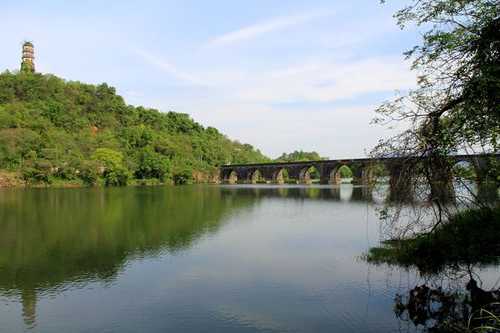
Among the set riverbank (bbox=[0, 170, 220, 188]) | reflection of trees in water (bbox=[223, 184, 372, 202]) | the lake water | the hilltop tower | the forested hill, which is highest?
the hilltop tower

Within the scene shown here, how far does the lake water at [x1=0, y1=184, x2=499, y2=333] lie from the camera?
36.6ft

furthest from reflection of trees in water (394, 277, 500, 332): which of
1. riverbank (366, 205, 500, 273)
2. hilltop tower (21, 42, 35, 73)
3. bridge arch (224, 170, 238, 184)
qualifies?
hilltop tower (21, 42, 35, 73)

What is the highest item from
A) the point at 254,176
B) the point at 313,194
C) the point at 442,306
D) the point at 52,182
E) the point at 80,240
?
the point at 254,176

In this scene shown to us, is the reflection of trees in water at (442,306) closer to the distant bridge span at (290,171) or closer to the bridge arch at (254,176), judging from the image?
the distant bridge span at (290,171)

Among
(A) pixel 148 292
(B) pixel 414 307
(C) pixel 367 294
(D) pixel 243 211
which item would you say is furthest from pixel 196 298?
(D) pixel 243 211

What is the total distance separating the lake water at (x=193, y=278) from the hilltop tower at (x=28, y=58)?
107 m

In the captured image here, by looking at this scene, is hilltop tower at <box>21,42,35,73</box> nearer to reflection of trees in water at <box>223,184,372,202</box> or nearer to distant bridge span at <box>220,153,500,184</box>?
distant bridge span at <box>220,153,500,184</box>

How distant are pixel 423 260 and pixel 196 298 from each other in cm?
768

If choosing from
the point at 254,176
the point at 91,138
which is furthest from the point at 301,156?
the point at 91,138

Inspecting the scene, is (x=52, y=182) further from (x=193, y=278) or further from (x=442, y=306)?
(x=442, y=306)

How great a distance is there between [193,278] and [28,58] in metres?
129

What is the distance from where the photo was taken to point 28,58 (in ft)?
408

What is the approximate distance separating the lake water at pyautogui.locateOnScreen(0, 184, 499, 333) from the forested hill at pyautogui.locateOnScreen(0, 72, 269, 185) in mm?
52798

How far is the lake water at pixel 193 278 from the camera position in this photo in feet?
36.6
